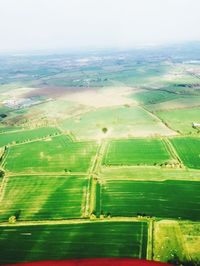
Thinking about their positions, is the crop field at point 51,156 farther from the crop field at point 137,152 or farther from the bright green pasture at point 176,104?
the bright green pasture at point 176,104

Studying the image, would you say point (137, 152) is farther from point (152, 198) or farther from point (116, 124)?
point (116, 124)

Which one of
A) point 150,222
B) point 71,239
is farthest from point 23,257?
point 150,222

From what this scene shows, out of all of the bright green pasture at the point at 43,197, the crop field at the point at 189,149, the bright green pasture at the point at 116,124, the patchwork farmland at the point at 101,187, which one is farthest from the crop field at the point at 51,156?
the crop field at the point at 189,149

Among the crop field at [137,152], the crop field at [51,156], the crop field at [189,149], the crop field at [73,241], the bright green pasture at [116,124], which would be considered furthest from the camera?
the bright green pasture at [116,124]

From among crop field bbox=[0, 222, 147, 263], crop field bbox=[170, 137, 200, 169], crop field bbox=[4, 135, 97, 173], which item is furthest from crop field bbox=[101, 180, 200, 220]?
crop field bbox=[4, 135, 97, 173]

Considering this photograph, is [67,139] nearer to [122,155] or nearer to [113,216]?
[122,155]

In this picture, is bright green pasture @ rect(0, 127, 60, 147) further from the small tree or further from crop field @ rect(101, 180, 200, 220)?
the small tree

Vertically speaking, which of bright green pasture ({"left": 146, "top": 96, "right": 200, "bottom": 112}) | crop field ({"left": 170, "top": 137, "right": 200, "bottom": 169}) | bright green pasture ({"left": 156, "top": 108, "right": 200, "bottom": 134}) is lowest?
crop field ({"left": 170, "top": 137, "right": 200, "bottom": 169})
